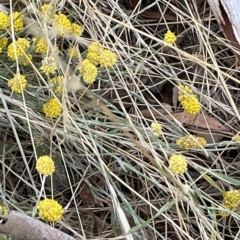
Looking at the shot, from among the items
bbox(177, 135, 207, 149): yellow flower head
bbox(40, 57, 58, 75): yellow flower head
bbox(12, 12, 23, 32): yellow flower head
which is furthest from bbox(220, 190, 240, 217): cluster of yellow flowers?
bbox(12, 12, 23, 32): yellow flower head

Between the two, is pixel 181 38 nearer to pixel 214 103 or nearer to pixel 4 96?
pixel 214 103

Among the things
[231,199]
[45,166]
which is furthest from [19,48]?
[231,199]

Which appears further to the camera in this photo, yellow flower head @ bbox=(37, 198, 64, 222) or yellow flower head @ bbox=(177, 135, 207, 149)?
yellow flower head @ bbox=(177, 135, 207, 149)

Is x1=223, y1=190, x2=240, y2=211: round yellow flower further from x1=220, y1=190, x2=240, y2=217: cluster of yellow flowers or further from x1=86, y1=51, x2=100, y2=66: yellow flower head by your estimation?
x1=86, y1=51, x2=100, y2=66: yellow flower head

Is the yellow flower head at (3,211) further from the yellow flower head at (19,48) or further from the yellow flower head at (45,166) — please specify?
the yellow flower head at (19,48)

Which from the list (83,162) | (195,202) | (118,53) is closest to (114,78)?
(118,53)

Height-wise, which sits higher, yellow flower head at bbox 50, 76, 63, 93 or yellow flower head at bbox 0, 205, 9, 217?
yellow flower head at bbox 50, 76, 63, 93

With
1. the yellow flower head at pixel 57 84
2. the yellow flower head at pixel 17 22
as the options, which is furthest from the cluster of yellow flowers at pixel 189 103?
the yellow flower head at pixel 17 22
